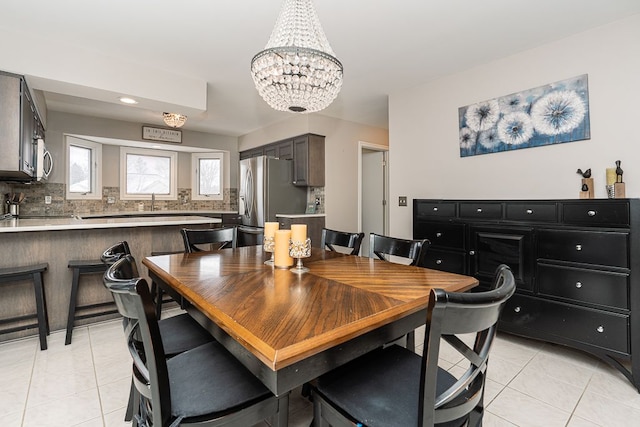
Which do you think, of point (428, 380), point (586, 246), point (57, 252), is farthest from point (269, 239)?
point (57, 252)

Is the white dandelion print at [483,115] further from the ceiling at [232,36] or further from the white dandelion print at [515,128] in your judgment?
the ceiling at [232,36]

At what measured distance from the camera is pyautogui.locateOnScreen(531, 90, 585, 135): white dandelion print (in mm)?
2447

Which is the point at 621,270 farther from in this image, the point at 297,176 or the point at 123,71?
the point at 123,71

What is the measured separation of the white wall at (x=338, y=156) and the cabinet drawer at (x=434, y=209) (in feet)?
6.29

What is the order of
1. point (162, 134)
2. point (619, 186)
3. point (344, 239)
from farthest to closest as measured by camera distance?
point (162, 134) → point (344, 239) → point (619, 186)

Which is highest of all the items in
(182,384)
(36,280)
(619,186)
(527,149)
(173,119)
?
(173,119)

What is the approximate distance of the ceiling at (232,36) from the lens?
213 centimetres

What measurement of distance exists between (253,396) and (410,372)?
59 cm

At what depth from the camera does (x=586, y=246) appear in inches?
81.0

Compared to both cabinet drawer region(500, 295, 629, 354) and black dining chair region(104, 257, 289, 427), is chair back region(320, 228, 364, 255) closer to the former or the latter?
black dining chair region(104, 257, 289, 427)

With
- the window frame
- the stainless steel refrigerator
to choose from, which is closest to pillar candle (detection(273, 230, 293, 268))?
the stainless steel refrigerator

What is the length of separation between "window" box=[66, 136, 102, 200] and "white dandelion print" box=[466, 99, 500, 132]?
221 inches

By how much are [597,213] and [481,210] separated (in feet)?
2.45

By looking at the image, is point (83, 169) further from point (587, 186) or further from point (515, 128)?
point (587, 186)
